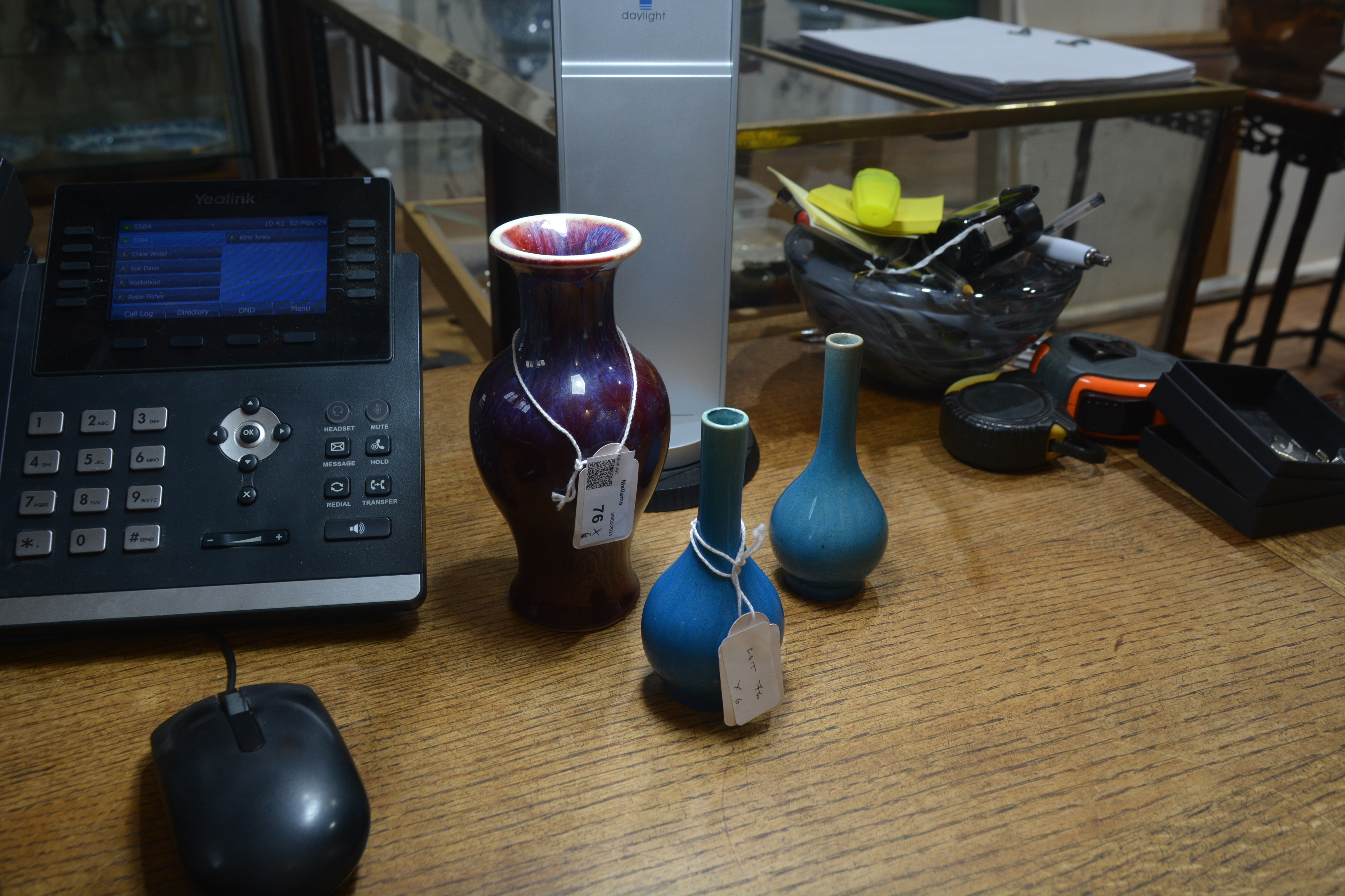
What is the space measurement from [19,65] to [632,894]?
161 centimetres

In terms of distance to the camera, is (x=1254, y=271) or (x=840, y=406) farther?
(x=1254, y=271)

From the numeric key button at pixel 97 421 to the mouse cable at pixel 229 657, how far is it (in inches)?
5.4

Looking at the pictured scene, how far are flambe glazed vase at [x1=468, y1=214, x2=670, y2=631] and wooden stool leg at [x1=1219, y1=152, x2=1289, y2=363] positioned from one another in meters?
1.63

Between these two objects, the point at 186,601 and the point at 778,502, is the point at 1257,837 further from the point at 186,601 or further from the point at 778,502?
the point at 186,601

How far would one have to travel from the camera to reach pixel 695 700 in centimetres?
50

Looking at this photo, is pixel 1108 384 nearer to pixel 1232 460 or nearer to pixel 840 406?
pixel 1232 460

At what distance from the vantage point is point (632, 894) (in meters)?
0.40

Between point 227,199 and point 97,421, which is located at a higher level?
point 227,199

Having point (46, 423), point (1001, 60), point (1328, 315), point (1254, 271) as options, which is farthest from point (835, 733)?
point (1328, 315)

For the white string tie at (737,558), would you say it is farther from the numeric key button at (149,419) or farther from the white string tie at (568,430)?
the numeric key button at (149,419)

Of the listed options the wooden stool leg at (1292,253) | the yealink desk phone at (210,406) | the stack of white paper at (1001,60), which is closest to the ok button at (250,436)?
the yealink desk phone at (210,406)

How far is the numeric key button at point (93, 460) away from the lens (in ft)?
1.79

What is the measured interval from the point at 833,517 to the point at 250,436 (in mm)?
355

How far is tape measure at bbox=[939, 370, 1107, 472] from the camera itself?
2.41 feet
